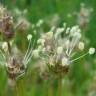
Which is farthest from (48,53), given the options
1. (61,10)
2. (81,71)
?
(61,10)

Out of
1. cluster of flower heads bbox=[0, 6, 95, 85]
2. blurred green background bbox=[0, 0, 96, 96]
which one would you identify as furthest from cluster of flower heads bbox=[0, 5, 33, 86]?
blurred green background bbox=[0, 0, 96, 96]

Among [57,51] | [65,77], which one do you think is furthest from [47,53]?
[65,77]

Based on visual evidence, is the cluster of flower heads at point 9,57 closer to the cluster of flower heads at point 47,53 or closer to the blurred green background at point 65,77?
the cluster of flower heads at point 47,53

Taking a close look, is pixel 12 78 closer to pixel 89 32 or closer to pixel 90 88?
pixel 90 88


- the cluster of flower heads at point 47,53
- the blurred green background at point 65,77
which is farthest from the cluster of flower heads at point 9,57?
the blurred green background at point 65,77

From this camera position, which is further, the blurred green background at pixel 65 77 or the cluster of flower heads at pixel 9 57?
the blurred green background at pixel 65 77

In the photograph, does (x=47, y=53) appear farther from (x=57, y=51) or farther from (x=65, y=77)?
(x=65, y=77)

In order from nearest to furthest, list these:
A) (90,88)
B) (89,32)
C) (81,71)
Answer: (90,88) < (81,71) < (89,32)

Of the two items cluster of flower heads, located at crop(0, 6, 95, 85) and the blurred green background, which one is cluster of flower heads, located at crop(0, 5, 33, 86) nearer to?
cluster of flower heads, located at crop(0, 6, 95, 85)
